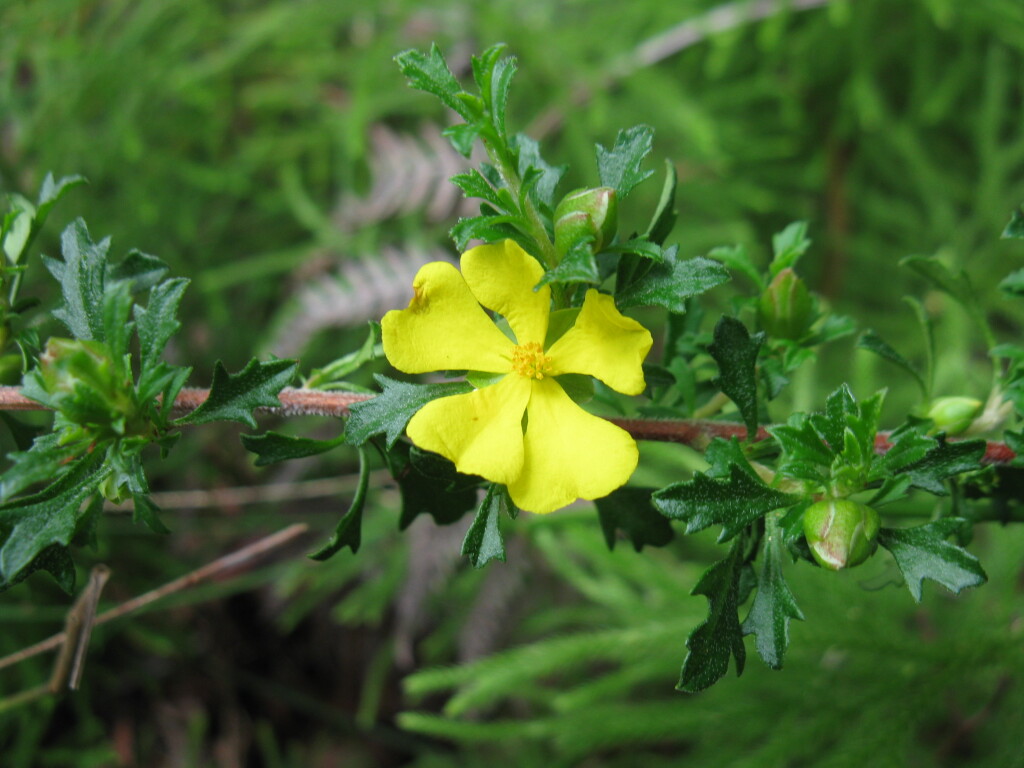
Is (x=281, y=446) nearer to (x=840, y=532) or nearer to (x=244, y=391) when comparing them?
(x=244, y=391)

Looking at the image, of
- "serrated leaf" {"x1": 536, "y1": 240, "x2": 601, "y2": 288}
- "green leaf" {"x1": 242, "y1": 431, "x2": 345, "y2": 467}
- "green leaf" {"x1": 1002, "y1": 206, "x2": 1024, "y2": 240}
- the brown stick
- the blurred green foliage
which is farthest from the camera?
the blurred green foliage

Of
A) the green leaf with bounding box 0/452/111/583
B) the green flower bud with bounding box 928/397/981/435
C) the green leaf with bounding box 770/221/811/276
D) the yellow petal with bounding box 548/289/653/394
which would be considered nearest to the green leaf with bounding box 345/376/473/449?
the yellow petal with bounding box 548/289/653/394

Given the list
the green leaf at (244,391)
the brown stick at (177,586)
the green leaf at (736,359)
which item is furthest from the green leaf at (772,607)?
the brown stick at (177,586)

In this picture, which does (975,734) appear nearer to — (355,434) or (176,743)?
(355,434)

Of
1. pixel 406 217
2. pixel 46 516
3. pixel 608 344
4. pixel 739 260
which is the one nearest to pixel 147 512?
pixel 46 516

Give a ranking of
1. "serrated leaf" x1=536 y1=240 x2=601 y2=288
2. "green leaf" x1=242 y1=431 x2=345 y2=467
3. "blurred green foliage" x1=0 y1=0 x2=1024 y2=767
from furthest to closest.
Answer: "blurred green foliage" x1=0 y1=0 x2=1024 y2=767, "green leaf" x1=242 y1=431 x2=345 y2=467, "serrated leaf" x1=536 y1=240 x2=601 y2=288

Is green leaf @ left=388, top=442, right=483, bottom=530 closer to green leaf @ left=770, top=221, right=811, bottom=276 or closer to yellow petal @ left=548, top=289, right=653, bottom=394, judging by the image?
yellow petal @ left=548, top=289, right=653, bottom=394
